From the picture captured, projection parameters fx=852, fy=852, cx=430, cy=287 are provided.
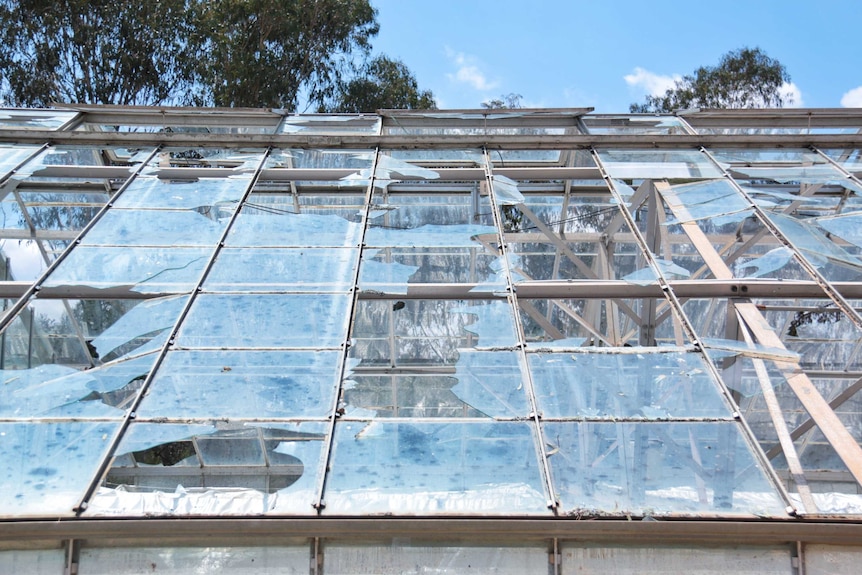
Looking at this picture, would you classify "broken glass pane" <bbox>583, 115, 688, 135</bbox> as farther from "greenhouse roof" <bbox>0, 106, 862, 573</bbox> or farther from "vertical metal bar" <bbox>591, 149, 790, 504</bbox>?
"vertical metal bar" <bbox>591, 149, 790, 504</bbox>

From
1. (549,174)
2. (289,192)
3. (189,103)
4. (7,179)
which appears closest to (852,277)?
(549,174)

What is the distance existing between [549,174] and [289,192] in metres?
2.94

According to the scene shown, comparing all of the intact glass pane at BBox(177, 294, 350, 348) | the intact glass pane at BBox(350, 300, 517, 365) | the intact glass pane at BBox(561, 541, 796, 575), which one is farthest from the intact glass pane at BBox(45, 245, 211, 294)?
the intact glass pane at BBox(350, 300, 517, 365)

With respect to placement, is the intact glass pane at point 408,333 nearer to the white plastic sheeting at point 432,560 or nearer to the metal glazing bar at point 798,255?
the metal glazing bar at point 798,255

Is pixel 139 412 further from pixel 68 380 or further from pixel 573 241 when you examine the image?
pixel 573 241

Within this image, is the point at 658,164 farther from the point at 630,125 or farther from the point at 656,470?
the point at 656,470

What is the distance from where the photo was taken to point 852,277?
7.85 m

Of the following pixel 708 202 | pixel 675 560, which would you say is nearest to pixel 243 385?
pixel 675 560

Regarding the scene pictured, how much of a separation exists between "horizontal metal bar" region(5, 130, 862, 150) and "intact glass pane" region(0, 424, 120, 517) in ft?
13.0

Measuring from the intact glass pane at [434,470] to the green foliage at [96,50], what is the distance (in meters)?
20.3

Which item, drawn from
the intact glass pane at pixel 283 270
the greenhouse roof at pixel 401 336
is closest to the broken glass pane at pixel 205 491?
the greenhouse roof at pixel 401 336

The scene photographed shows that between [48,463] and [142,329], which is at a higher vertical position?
[142,329]

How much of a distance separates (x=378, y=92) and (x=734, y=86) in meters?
10.5

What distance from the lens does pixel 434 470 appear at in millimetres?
4422
